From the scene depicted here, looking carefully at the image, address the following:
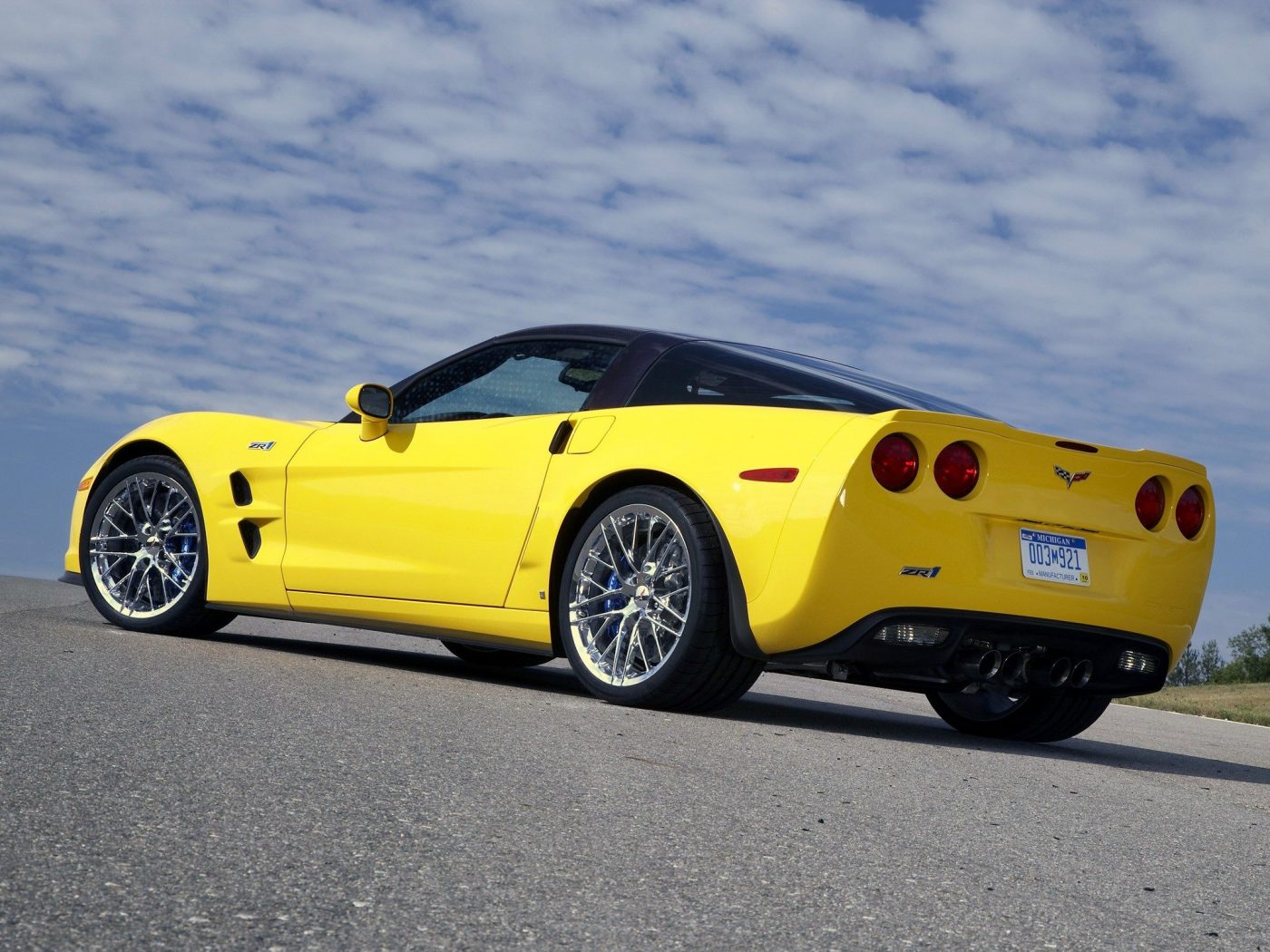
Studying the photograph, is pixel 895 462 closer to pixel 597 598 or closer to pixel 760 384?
pixel 760 384

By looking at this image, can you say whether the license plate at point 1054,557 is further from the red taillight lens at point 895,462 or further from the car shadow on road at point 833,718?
the car shadow on road at point 833,718

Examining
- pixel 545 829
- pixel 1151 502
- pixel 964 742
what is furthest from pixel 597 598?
pixel 545 829

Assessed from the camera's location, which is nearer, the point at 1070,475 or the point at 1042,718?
the point at 1070,475

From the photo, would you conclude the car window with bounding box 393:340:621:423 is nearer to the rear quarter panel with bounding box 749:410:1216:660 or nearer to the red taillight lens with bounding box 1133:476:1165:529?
the rear quarter panel with bounding box 749:410:1216:660

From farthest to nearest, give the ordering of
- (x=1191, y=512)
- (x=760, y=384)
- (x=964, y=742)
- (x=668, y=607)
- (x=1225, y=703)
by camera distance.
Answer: (x=1225, y=703)
(x=964, y=742)
(x=1191, y=512)
(x=760, y=384)
(x=668, y=607)

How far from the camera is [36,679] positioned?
4.48m

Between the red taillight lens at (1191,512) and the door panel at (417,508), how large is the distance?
2.30 metres

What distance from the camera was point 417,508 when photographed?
5.96 meters

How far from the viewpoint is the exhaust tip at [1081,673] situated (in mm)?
5216

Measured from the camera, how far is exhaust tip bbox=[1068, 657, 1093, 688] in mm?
5216

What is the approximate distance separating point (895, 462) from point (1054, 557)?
721 millimetres

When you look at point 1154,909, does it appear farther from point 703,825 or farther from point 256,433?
point 256,433

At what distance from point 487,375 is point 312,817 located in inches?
139

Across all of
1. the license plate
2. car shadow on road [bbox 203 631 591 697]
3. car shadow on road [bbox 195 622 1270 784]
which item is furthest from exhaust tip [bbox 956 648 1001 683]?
car shadow on road [bbox 203 631 591 697]
